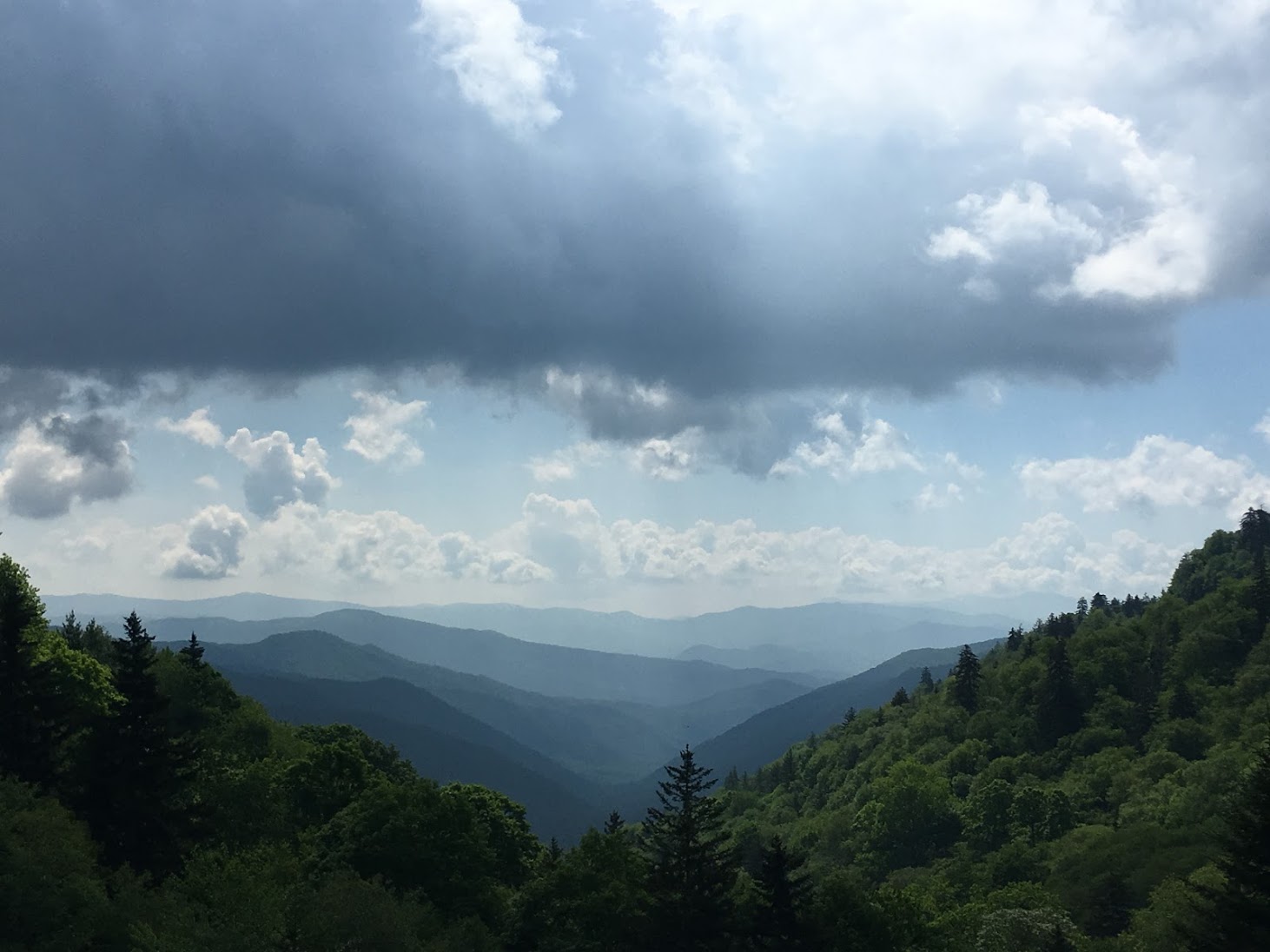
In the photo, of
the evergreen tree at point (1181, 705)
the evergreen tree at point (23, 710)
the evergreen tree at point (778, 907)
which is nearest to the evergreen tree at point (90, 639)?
the evergreen tree at point (23, 710)

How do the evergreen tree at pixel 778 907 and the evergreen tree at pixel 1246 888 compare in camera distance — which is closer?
the evergreen tree at pixel 1246 888

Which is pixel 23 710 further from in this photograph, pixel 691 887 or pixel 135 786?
pixel 691 887

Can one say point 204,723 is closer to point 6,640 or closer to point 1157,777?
point 6,640

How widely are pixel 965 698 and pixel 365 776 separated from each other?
136889 millimetres

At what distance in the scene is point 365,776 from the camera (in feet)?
214

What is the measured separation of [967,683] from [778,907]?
144691mm

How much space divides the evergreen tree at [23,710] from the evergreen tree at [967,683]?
15878 cm

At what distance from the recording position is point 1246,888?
34.1 metres

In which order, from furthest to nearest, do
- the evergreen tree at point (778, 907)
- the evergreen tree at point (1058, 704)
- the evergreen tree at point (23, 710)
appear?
the evergreen tree at point (1058, 704), the evergreen tree at point (778, 907), the evergreen tree at point (23, 710)

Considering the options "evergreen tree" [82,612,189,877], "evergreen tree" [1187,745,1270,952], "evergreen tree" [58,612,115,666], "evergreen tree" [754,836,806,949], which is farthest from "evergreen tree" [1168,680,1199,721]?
"evergreen tree" [58,612,115,666]

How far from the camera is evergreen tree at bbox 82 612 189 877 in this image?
1559 inches

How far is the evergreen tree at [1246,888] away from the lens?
31.8 m

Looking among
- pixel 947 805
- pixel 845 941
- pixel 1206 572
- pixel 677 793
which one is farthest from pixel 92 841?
pixel 1206 572

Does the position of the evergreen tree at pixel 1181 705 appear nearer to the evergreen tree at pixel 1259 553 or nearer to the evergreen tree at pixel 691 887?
the evergreen tree at pixel 1259 553
